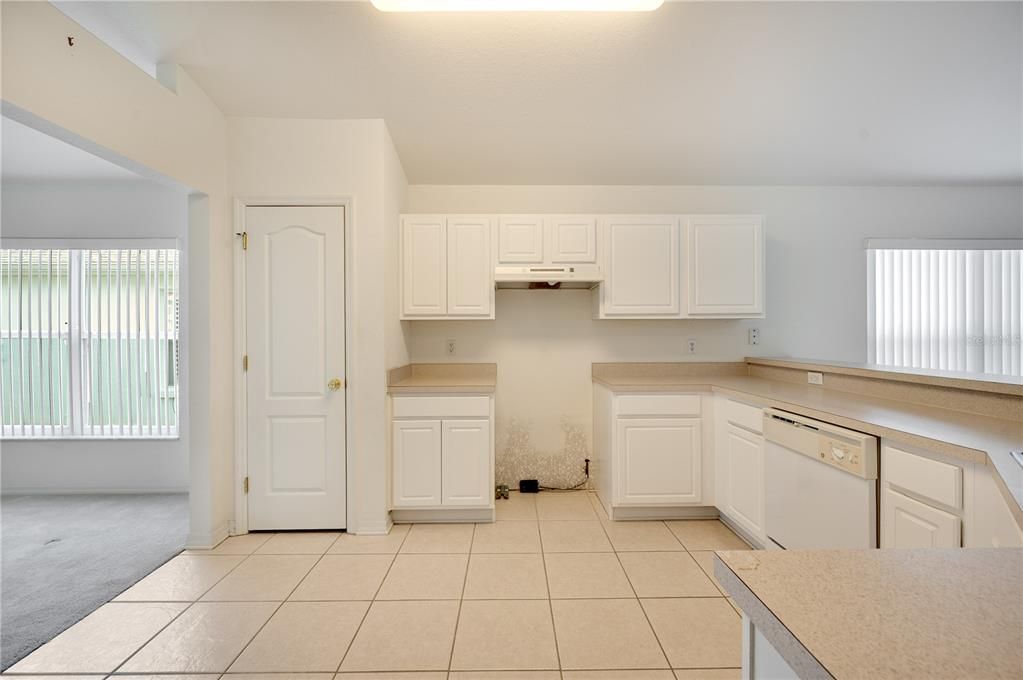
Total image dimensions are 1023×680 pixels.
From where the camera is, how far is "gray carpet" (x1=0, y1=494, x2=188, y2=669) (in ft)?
6.81

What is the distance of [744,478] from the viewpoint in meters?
2.72

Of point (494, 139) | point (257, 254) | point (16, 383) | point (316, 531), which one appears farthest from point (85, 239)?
point (494, 139)

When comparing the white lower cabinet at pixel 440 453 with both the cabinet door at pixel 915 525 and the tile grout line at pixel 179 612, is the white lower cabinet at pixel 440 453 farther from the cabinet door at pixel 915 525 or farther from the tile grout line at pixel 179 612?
the cabinet door at pixel 915 525

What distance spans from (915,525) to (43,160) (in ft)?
18.2

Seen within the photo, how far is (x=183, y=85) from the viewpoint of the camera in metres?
2.46

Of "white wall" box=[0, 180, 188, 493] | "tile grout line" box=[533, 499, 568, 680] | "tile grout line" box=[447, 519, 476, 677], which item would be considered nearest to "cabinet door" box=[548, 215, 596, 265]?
"tile grout line" box=[533, 499, 568, 680]

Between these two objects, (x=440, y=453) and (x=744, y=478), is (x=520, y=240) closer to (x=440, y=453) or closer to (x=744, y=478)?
(x=440, y=453)

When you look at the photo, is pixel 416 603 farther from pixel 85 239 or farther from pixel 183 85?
pixel 85 239

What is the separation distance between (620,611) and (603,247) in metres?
2.36

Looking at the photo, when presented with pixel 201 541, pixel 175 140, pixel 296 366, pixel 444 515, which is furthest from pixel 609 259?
pixel 201 541

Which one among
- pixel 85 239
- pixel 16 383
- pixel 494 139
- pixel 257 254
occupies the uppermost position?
pixel 494 139

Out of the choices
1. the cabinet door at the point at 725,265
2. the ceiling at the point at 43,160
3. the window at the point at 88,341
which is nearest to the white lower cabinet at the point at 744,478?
the cabinet door at the point at 725,265

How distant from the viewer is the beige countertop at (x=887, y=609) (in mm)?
466

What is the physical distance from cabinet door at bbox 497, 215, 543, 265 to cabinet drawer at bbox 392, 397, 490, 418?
1.06m
